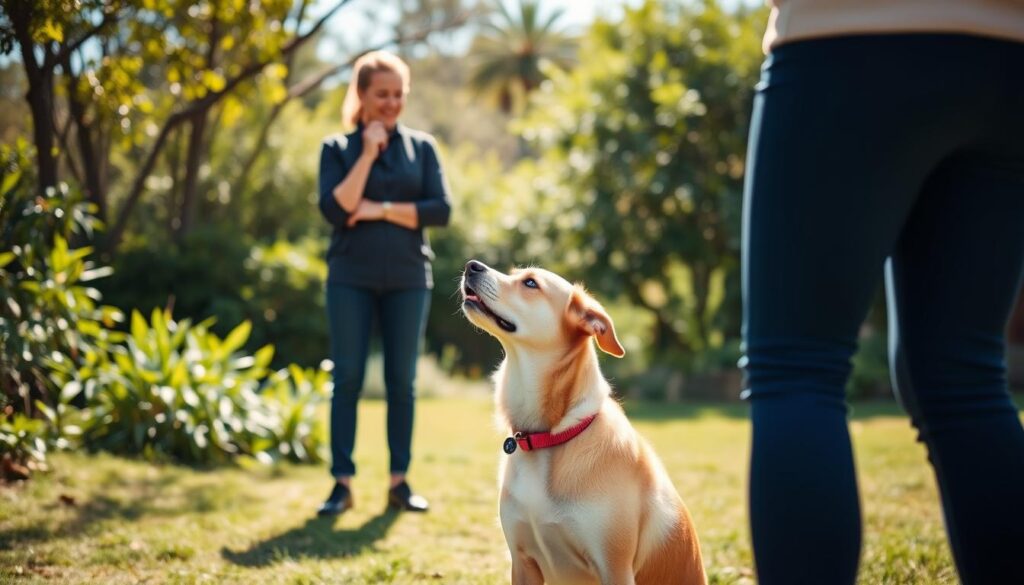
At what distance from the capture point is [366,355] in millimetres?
4578

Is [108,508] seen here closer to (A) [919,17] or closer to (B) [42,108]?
(B) [42,108]

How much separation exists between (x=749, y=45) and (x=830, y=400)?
46.3 ft

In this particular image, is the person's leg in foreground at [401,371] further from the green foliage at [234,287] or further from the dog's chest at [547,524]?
the green foliage at [234,287]

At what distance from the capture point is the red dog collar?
8.52 ft

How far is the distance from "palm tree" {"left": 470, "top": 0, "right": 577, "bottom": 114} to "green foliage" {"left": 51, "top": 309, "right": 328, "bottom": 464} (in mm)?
27069

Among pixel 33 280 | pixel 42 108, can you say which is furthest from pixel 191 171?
pixel 33 280

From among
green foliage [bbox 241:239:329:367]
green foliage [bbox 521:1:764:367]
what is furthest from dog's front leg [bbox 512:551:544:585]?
green foliage [bbox 521:1:764:367]

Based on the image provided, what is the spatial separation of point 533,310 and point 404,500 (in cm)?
210

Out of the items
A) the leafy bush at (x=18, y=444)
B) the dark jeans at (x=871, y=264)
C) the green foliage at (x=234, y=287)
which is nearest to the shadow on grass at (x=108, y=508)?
the leafy bush at (x=18, y=444)

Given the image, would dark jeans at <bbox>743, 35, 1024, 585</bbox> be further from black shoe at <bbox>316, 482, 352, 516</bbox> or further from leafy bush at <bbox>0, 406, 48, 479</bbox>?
leafy bush at <bbox>0, 406, 48, 479</bbox>

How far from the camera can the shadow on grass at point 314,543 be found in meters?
3.58

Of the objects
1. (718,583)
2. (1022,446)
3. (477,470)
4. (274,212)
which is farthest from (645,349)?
(1022,446)

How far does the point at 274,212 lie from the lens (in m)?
17.4

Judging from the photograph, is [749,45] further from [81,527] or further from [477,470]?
[81,527]
